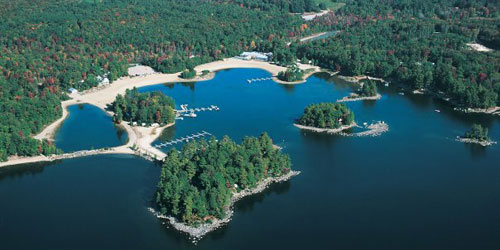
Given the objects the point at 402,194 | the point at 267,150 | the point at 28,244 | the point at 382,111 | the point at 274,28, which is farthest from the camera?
the point at 274,28

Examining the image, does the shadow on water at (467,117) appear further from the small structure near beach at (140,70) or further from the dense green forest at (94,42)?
the small structure near beach at (140,70)

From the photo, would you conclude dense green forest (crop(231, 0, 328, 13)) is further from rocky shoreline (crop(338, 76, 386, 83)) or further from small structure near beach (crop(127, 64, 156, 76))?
rocky shoreline (crop(338, 76, 386, 83))

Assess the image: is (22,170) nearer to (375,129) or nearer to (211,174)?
(211,174)

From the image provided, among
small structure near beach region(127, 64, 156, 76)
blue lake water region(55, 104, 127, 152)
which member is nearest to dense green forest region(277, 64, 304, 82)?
small structure near beach region(127, 64, 156, 76)

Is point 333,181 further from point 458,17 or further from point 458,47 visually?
point 458,17

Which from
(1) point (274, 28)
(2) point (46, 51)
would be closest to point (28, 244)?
(2) point (46, 51)

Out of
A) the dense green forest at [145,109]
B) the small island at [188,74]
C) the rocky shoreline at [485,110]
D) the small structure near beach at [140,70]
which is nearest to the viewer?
the dense green forest at [145,109]

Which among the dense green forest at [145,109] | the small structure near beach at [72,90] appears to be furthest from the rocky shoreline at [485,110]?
the small structure near beach at [72,90]
